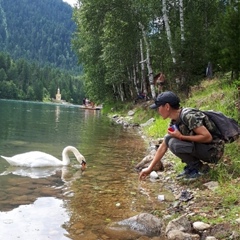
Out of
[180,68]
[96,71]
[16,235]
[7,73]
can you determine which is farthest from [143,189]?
[7,73]

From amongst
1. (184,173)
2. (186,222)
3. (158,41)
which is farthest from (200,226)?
(158,41)

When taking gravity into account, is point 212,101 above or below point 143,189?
above

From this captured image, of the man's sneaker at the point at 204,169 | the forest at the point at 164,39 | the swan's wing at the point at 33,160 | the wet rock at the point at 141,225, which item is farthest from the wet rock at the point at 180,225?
the forest at the point at 164,39

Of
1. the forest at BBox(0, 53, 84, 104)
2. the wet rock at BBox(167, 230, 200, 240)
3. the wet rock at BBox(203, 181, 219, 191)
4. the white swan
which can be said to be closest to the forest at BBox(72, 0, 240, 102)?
the white swan

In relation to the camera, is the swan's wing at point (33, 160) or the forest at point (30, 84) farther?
the forest at point (30, 84)

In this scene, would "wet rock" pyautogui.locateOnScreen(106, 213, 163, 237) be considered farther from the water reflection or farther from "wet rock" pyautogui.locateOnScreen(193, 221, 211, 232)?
the water reflection

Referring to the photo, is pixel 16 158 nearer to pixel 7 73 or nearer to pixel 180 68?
pixel 180 68

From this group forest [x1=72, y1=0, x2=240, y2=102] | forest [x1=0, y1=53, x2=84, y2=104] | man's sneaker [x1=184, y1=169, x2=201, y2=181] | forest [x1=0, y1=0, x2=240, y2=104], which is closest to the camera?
man's sneaker [x1=184, y1=169, x2=201, y2=181]

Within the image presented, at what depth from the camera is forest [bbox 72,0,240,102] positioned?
15.2m

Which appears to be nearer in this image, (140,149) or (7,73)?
(140,149)

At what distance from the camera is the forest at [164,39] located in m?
15.2

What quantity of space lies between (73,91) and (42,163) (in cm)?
17024

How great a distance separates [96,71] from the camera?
39.0 metres

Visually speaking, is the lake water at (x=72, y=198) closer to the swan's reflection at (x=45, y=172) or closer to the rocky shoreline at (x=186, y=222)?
the swan's reflection at (x=45, y=172)
